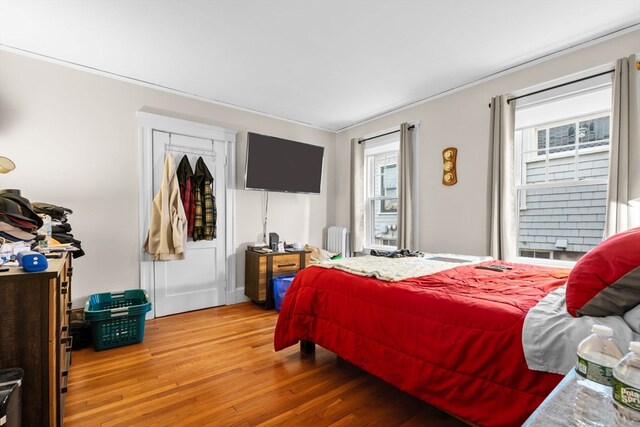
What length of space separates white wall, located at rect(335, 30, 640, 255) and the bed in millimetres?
954

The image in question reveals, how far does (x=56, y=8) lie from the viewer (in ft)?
6.82

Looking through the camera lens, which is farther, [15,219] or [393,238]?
[393,238]

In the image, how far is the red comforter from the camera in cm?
123

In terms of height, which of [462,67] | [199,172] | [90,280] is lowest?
[90,280]

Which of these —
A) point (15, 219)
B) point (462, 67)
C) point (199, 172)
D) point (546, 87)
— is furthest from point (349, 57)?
point (15, 219)

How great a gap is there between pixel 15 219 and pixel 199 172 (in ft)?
7.15

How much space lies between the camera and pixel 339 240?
459 cm

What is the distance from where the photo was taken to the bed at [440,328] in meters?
1.23

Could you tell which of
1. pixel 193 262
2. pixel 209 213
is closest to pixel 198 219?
pixel 209 213

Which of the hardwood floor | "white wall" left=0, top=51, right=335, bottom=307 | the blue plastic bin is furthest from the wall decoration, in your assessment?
"white wall" left=0, top=51, right=335, bottom=307

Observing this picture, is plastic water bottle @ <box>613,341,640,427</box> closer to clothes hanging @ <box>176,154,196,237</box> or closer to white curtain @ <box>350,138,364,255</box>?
clothes hanging @ <box>176,154,196,237</box>

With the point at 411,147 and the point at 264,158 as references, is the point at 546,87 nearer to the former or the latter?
the point at 411,147

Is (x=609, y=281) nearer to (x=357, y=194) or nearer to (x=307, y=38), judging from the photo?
(x=307, y=38)

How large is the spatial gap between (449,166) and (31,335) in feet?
11.3
